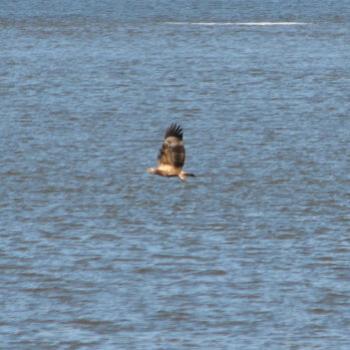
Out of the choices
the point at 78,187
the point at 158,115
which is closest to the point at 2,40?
the point at 158,115

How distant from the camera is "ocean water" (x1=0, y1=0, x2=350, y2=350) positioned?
3112 centimetres

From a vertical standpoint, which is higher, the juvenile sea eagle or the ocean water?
the juvenile sea eagle

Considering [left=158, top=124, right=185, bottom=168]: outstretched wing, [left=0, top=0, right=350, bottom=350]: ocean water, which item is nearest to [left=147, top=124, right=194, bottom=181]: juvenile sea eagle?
[left=158, top=124, right=185, bottom=168]: outstretched wing

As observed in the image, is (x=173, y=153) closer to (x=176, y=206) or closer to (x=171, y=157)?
(x=171, y=157)

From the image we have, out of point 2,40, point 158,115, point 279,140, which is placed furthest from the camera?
point 2,40

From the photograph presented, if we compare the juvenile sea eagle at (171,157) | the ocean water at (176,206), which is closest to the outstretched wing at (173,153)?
the juvenile sea eagle at (171,157)

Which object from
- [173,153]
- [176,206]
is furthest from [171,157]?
[176,206]

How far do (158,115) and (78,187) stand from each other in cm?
1534

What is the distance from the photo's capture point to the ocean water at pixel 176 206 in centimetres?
3112

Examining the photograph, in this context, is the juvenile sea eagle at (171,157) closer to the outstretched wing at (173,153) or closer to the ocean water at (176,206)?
the outstretched wing at (173,153)

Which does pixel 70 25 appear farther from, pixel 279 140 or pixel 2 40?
pixel 279 140

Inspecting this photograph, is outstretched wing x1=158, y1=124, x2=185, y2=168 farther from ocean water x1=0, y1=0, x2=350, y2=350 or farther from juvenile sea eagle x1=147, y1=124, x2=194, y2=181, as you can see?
ocean water x1=0, y1=0, x2=350, y2=350

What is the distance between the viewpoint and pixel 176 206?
40.0 metres

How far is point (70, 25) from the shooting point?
4028 inches
